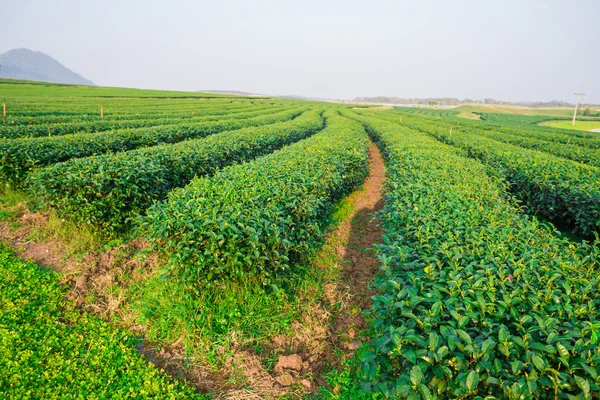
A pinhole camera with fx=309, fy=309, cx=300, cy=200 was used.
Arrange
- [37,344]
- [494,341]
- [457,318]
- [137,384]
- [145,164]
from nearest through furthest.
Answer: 1. [494,341]
2. [457,318]
3. [137,384]
4. [37,344]
5. [145,164]

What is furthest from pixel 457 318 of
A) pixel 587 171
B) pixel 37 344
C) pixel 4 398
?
pixel 587 171

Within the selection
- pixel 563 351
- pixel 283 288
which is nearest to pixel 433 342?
pixel 563 351

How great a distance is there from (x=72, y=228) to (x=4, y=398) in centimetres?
392

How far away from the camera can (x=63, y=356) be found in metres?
3.39

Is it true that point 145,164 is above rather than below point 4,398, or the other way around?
above

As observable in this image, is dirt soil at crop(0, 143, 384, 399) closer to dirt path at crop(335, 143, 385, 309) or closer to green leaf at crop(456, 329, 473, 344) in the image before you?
dirt path at crop(335, 143, 385, 309)

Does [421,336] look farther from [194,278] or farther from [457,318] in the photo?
[194,278]

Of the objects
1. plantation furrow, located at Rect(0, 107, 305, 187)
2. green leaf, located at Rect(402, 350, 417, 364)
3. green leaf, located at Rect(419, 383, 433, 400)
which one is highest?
plantation furrow, located at Rect(0, 107, 305, 187)

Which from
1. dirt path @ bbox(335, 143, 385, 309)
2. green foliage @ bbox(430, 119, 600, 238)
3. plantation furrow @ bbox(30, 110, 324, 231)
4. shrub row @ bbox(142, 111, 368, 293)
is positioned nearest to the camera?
shrub row @ bbox(142, 111, 368, 293)

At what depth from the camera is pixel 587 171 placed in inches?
321

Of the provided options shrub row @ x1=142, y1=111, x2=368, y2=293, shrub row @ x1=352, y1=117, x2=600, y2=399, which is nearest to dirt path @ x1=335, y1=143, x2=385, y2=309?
shrub row @ x1=142, y1=111, x2=368, y2=293

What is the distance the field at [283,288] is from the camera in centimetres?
205

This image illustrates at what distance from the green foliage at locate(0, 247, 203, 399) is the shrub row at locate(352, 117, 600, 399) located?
91.4 inches

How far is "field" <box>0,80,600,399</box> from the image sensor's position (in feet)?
6.74
